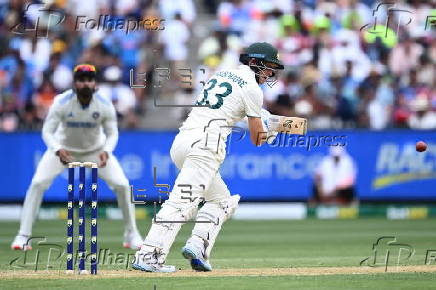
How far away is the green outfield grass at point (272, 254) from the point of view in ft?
26.7

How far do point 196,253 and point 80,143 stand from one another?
3.81 m

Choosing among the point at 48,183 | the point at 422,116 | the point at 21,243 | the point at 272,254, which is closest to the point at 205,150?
the point at 272,254

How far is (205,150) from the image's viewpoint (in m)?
8.66

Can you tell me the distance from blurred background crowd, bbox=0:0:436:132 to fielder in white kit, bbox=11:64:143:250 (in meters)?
5.37

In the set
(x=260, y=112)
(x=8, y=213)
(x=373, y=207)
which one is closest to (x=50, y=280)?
(x=260, y=112)

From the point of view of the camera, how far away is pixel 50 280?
27.4 ft

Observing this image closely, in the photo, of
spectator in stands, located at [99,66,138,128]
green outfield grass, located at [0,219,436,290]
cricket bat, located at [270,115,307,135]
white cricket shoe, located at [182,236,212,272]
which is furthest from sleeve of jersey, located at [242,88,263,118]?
spectator in stands, located at [99,66,138,128]

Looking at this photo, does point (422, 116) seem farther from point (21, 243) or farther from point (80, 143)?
point (21, 243)

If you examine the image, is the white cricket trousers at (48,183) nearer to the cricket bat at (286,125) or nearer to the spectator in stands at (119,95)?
the cricket bat at (286,125)

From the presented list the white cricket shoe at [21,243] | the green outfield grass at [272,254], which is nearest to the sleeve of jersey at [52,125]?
the white cricket shoe at [21,243]

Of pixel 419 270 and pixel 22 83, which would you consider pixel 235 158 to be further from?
pixel 419 270

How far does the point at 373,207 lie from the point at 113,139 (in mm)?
7038

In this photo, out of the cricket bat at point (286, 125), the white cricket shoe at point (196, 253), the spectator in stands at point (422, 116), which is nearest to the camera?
the white cricket shoe at point (196, 253)

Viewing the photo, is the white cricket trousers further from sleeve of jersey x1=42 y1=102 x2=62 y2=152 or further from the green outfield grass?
the green outfield grass
